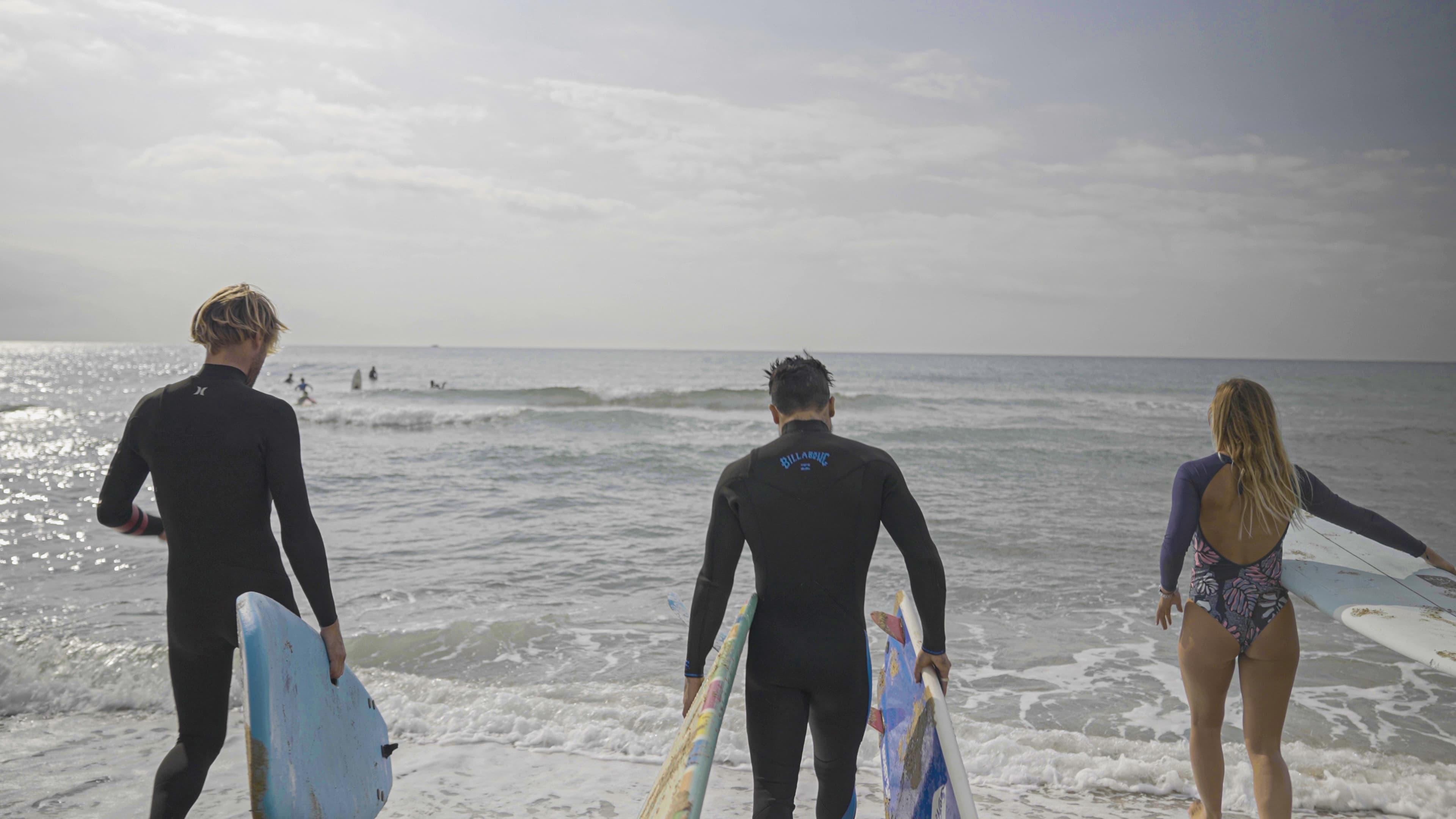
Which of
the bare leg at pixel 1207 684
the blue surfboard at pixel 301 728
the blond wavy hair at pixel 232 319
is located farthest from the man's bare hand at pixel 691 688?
the bare leg at pixel 1207 684

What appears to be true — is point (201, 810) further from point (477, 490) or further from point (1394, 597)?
point (477, 490)

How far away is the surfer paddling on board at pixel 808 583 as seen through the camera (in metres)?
2.42


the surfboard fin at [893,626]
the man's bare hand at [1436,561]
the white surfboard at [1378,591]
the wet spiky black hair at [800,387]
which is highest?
the wet spiky black hair at [800,387]

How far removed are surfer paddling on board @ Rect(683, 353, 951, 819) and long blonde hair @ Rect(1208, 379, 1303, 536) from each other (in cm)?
143

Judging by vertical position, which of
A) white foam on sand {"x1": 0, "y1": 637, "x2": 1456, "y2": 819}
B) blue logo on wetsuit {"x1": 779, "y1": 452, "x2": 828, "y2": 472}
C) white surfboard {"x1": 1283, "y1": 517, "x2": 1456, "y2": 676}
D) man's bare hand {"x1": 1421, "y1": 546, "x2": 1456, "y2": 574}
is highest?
blue logo on wetsuit {"x1": 779, "y1": 452, "x2": 828, "y2": 472}

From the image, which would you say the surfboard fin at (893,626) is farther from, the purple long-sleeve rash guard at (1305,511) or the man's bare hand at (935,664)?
the purple long-sleeve rash guard at (1305,511)

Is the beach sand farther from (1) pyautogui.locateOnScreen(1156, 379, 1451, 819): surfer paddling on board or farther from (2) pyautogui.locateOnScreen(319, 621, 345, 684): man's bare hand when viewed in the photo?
(2) pyautogui.locateOnScreen(319, 621, 345, 684): man's bare hand

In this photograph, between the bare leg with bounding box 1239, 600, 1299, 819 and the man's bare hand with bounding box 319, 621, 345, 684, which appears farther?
the bare leg with bounding box 1239, 600, 1299, 819

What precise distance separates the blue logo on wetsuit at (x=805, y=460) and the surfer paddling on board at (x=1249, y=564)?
1463 millimetres

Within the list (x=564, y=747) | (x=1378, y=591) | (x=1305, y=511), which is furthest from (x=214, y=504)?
(x=1378, y=591)

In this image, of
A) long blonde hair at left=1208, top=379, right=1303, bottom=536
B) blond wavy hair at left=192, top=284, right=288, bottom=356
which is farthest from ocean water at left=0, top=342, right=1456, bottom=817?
blond wavy hair at left=192, top=284, right=288, bottom=356

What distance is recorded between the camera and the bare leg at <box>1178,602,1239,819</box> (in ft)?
9.75

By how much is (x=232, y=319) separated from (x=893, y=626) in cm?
256

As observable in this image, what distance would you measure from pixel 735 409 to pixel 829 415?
1041 inches
